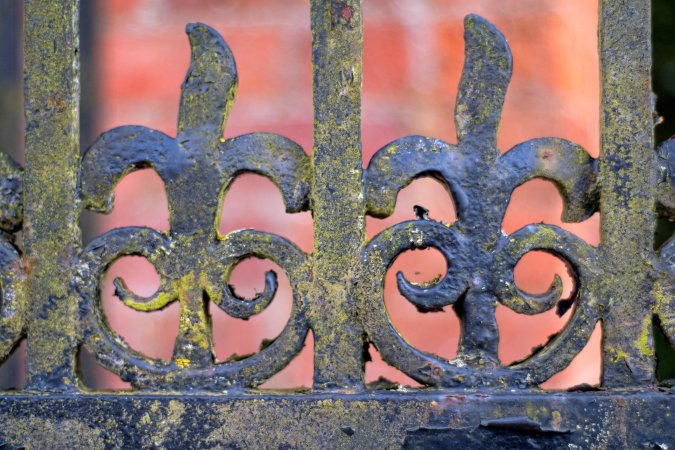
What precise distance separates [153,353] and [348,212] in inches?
32.7

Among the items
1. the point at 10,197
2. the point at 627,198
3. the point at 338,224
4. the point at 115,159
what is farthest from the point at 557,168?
the point at 10,197

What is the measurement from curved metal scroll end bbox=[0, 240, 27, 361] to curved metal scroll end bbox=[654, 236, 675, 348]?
682 mm

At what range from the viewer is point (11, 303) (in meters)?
0.85

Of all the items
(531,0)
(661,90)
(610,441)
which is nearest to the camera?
(610,441)

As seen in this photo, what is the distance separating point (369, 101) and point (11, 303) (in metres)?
0.83

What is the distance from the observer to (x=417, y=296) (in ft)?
2.68

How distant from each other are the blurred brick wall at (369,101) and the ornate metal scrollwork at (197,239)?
0.64 meters

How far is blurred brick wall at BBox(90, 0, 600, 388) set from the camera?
147 centimetres

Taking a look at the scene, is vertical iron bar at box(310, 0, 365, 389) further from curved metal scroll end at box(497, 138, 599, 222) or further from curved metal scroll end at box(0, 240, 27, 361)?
curved metal scroll end at box(0, 240, 27, 361)

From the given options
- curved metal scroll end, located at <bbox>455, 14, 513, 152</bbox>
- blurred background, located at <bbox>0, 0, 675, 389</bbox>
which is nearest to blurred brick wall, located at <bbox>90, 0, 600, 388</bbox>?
blurred background, located at <bbox>0, 0, 675, 389</bbox>

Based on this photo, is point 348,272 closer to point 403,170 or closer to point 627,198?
point 403,170

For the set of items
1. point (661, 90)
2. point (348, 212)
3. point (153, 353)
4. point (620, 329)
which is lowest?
point (153, 353)

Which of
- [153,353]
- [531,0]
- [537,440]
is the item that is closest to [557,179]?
[537,440]

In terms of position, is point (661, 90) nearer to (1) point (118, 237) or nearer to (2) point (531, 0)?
(2) point (531, 0)
